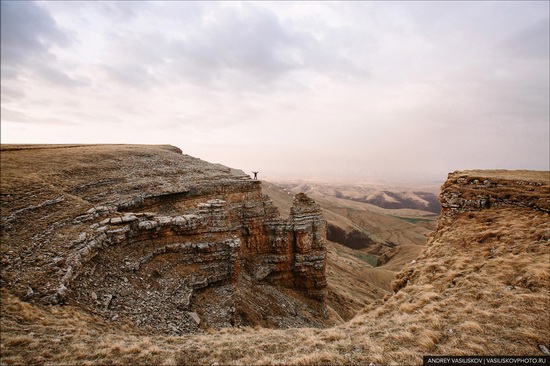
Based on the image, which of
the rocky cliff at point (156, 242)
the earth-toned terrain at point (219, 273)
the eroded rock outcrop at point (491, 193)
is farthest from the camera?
the eroded rock outcrop at point (491, 193)

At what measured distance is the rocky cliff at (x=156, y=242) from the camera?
1380 centimetres

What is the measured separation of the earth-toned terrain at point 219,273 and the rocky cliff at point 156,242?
0.11 metres

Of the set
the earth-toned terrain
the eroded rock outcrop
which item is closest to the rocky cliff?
the earth-toned terrain

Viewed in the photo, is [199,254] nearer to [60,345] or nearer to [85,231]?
[85,231]

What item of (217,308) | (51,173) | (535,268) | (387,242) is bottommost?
(387,242)

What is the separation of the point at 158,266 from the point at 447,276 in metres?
18.2

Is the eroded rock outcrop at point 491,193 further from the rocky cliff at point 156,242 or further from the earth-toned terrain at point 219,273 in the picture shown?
the rocky cliff at point 156,242

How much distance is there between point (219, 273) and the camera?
2272 cm

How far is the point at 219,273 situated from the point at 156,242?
5.92m

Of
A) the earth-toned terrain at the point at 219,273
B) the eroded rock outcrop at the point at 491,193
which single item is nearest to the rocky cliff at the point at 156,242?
the earth-toned terrain at the point at 219,273

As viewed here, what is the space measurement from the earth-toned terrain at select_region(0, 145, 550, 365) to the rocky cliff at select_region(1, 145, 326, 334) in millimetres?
105

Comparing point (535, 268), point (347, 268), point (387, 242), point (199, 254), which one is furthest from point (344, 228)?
point (535, 268)

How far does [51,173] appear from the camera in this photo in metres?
22.9

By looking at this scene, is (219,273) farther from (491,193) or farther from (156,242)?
(491,193)
